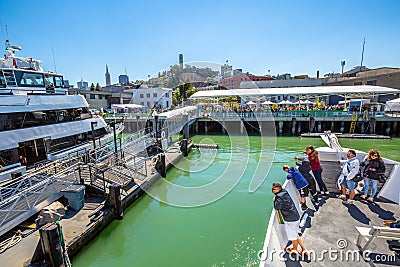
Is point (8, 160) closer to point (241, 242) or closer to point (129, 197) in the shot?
point (129, 197)

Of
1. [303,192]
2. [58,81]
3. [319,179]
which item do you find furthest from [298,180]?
[58,81]

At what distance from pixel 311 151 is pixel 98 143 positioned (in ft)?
39.0

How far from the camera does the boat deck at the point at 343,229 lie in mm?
3445

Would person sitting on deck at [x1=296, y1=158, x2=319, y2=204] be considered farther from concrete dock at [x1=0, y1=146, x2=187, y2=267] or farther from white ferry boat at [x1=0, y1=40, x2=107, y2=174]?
white ferry boat at [x1=0, y1=40, x2=107, y2=174]

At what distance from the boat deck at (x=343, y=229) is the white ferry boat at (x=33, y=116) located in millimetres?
9153

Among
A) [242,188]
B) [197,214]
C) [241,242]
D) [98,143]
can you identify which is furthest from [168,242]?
[98,143]

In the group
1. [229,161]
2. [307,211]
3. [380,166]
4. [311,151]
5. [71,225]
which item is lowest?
[229,161]

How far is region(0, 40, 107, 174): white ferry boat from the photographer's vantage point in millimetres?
8391

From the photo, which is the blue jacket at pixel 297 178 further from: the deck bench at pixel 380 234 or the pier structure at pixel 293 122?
the pier structure at pixel 293 122

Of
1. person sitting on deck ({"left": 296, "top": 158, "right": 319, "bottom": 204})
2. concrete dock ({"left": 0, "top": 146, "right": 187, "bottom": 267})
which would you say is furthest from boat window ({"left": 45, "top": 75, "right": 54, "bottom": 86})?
person sitting on deck ({"left": 296, "top": 158, "right": 319, "bottom": 204})

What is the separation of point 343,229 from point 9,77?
13.7m

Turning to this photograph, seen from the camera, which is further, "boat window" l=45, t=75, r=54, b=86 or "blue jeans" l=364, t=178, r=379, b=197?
"boat window" l=45, t=75, r=54, b=86

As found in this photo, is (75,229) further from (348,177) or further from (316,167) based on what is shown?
(348,177)

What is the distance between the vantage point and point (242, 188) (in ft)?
33.8
